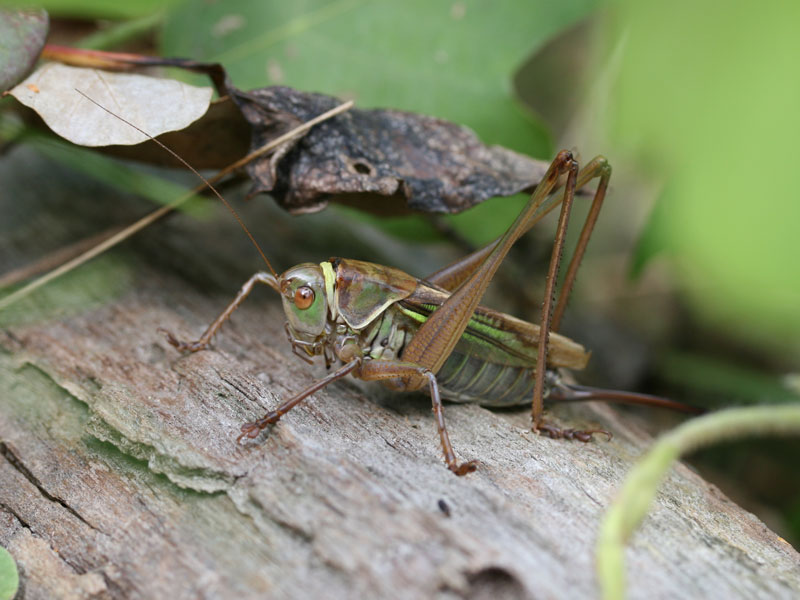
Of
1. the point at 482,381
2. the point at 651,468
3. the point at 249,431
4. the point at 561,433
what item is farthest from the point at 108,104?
the point at 651,468

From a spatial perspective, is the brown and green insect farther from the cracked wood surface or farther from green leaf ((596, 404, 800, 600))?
green leaf ((596, 404, 800, 600))

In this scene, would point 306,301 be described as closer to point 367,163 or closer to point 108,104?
point 367,163

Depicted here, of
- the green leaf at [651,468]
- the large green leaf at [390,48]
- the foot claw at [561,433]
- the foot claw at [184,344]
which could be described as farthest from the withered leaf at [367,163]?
the green leaf at [651,468]

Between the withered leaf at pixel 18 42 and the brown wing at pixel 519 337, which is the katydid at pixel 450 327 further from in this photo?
the withered leaf at pixel 18 42

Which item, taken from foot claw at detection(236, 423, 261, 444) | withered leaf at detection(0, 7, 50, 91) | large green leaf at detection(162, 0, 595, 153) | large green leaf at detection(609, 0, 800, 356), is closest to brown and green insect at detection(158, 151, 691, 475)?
foot claw at detection(236, 423, 261, 444)

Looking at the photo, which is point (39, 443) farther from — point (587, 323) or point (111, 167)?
point (587, 323)
